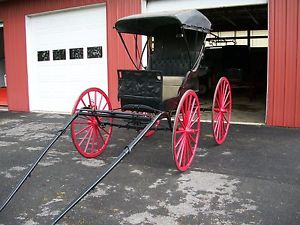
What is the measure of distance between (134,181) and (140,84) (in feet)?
4.33

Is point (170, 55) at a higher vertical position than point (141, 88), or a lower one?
higher

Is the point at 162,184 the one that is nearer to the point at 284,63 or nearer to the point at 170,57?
the point at 170,57

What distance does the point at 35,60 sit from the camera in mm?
11188

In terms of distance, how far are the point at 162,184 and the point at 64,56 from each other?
23.1 ft

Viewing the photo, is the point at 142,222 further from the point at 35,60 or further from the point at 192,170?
the point at 35,60

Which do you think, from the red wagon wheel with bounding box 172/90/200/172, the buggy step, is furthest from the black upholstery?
the buggy step

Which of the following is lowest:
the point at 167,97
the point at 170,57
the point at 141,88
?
the point at 167,97

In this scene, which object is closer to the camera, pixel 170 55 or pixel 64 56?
pixel 170 55

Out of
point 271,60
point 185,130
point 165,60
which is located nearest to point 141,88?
point 185,130

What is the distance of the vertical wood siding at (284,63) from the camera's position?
7215 mm

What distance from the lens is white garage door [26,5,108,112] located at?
9812 mm

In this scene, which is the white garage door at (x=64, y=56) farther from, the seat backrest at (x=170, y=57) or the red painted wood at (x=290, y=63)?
the red painted wood at (x=290, y=63)

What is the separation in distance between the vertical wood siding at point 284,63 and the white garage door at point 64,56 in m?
4.28

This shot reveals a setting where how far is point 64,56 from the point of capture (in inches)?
415
